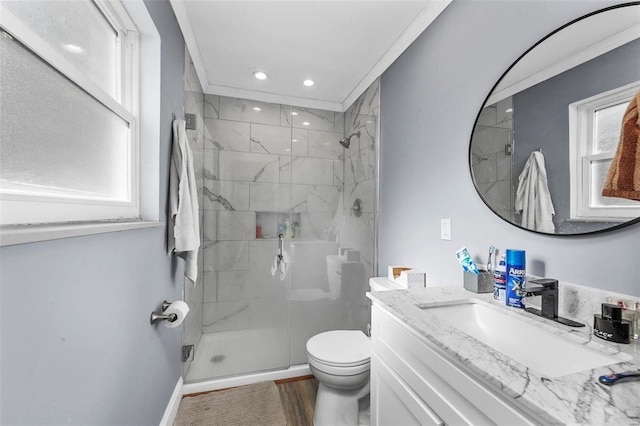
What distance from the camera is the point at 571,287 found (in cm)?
95

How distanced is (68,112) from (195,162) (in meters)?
1.17

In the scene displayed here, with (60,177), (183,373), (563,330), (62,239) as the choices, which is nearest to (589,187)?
(563,330)

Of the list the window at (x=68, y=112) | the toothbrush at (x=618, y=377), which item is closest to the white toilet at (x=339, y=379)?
the toothbrush at (x=618, y=377)

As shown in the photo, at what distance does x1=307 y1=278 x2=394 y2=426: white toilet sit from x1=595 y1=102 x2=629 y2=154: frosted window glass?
1.17 meters

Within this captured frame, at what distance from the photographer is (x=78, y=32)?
2.97ft

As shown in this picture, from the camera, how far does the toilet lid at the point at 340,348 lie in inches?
62.4

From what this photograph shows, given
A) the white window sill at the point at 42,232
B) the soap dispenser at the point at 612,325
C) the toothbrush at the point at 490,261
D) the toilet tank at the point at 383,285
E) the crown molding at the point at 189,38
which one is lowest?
the toilet tank at the point at 383,285

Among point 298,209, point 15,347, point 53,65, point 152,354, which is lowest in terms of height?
point 152,354

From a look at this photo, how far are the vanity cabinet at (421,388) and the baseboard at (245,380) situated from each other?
1169mm

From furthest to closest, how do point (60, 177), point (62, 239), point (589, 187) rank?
1. point (589, 187)
2. point (60, 177)
3. point (62, 239)

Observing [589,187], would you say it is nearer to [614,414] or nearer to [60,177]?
[614,414]

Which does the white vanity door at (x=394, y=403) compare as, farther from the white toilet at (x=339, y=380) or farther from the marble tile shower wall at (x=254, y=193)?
the marble tile shower wall at (x=254, y=193)

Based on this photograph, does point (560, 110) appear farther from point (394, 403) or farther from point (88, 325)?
point (88, 325)

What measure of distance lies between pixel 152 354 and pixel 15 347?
35.4 inches
